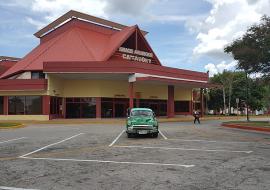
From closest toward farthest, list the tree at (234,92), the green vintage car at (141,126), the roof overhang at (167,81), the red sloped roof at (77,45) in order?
1. the green vintage car at (141,126)
2. the roof overhang at (167,81)
3. the red sloped roof at (77,45)
4. the tree at (234,92)

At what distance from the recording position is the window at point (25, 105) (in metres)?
43.7

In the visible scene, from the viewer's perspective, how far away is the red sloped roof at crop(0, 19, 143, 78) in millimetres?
47938

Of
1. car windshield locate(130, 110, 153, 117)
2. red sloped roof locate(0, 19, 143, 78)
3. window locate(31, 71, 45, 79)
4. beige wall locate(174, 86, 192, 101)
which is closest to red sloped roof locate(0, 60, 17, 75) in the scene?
red sloped roof locate(0, 19, 143, 78)

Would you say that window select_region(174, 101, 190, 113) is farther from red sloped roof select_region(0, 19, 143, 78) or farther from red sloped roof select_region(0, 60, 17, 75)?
red sloped roof select_region(0, 60, 17, 75)

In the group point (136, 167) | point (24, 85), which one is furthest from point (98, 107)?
point (136, 167)

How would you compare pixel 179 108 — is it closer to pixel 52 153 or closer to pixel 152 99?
pixel 152 99

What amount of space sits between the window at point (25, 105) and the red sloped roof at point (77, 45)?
4.42m

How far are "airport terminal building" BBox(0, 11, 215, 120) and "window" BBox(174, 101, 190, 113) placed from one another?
2531mm

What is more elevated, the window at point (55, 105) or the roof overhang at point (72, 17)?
the roof overhang at point (72, 17)

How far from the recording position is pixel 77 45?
5028cm

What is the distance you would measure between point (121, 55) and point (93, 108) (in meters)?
7.95

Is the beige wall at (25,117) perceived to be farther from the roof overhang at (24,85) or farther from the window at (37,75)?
the window at (37,75)

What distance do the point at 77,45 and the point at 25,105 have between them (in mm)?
10930

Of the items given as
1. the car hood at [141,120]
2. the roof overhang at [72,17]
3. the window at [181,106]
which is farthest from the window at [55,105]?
the car hood at [141,120]
